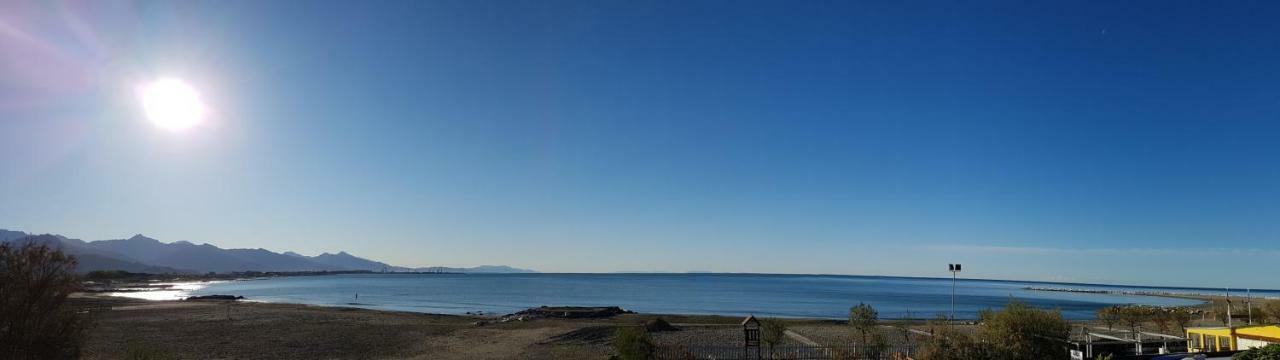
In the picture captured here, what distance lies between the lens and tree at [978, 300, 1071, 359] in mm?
20297

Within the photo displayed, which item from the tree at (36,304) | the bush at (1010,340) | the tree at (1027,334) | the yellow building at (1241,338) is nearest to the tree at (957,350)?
the bush at (1010,340)

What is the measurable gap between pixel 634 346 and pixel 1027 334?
41.0ft

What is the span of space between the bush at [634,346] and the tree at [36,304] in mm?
13144

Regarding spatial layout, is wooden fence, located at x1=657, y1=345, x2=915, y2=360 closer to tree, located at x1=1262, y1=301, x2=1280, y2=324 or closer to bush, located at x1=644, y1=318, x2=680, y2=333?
bush, located at x1=644, y1=318, x2=680, y2=333

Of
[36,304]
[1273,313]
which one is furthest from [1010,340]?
[1273,313]

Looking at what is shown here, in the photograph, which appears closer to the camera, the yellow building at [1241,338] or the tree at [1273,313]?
the yellow building at [1241,338]

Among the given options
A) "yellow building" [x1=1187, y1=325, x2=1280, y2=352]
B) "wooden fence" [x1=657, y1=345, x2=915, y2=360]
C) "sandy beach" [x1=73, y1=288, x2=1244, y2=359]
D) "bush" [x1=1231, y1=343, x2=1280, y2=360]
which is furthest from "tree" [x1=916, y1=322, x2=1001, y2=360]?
"yellow building" [x1=1187, y1=325, x2=1280, y2=352]

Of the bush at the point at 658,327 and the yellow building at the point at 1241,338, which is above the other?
the yellow building at the point at 1241,338

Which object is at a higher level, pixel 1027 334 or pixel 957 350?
pixel 1027 334

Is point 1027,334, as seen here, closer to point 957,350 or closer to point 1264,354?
point 957,350

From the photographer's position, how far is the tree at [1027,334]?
2030cm

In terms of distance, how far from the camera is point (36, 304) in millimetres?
13977

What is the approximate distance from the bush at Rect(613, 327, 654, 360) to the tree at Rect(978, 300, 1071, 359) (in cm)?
1069

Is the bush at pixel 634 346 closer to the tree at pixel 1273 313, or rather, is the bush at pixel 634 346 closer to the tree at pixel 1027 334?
the tree at pixel 1027 334
